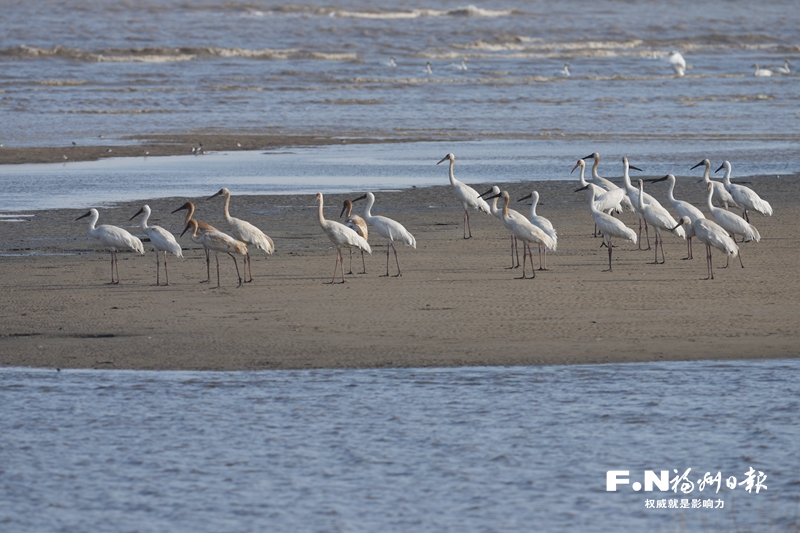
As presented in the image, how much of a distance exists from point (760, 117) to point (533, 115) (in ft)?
23.2

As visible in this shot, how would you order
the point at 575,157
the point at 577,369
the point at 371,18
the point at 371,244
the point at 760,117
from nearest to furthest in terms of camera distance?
the point at 577,369 → the point at 371,244 → the point at 575,157 → the point at 760,117 → the point at 371,18

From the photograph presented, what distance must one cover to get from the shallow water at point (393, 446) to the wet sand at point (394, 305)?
577mm

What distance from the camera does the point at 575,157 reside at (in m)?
26.4

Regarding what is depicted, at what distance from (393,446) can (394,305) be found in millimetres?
4471

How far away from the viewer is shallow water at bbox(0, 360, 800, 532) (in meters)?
7.00

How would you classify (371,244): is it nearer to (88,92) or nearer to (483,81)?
(88,92)

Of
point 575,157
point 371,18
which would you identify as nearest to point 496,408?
point 575,157

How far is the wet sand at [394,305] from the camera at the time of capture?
10.6 m

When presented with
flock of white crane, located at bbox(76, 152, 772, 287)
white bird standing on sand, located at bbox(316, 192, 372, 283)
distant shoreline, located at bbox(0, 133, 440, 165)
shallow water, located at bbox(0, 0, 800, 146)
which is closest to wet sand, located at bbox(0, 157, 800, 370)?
flock of white crane, located at bbox(76, 152, 772, 287)

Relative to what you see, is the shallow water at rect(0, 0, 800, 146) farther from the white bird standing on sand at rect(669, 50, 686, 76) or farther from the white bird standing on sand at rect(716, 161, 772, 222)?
the white bird standing on sand at rect(716, 161, 772, 222)

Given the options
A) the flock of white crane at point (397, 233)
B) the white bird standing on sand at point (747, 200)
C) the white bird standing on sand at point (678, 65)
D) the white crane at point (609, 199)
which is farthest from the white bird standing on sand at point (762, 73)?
the flock of white crane at point (397, 233)

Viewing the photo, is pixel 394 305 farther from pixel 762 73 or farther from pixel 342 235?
pixel 762 73

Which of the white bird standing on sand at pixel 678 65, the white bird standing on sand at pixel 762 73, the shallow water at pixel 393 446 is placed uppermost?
the white bird standing on sand at pixel 678 65

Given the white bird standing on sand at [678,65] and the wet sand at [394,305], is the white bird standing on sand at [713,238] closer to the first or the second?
the wet sand at [394,305]
